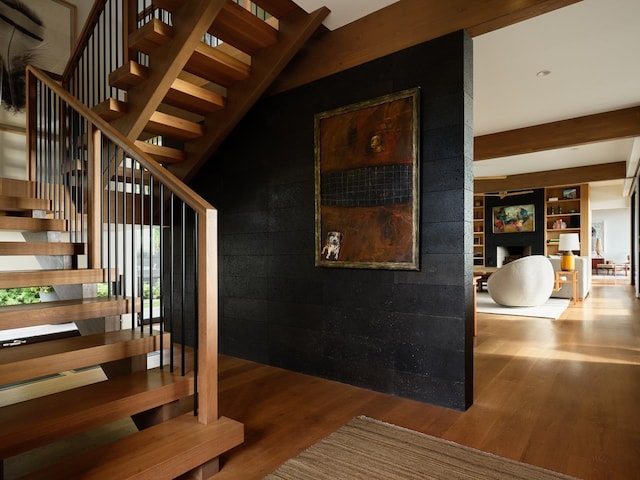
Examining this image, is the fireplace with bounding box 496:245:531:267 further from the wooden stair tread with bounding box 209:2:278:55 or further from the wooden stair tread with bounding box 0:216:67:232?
the wooden stair tread with bounding box 0:216:67:232

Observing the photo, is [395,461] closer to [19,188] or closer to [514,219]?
[19,188]

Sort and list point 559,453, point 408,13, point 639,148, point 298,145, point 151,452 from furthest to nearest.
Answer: point 639,148 < point 298,145 < point 408,13 < point 559,453 < point 151,452

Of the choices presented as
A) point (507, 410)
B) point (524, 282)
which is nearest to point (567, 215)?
point (524, 282)

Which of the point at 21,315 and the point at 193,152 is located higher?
the point at 193,152

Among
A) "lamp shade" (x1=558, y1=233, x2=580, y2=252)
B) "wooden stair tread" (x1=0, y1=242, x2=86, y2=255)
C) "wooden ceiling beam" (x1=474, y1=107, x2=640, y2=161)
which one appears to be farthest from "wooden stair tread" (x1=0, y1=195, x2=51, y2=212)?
"lamp shade" (x1=558, y1=233, x2=580, y2=252)

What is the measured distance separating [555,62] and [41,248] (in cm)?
448

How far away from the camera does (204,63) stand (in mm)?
3148

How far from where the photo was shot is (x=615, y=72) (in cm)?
386

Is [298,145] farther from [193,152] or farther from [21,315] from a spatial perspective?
[21,315]

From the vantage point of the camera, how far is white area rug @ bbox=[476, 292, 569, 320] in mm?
5867

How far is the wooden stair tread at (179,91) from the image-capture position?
299cm

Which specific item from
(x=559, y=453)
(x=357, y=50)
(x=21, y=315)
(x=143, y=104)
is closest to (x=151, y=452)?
(x=21, y=315)

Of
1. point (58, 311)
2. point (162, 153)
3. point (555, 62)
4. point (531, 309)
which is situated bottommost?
point (531, 309)

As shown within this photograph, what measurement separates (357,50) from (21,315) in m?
2.81
